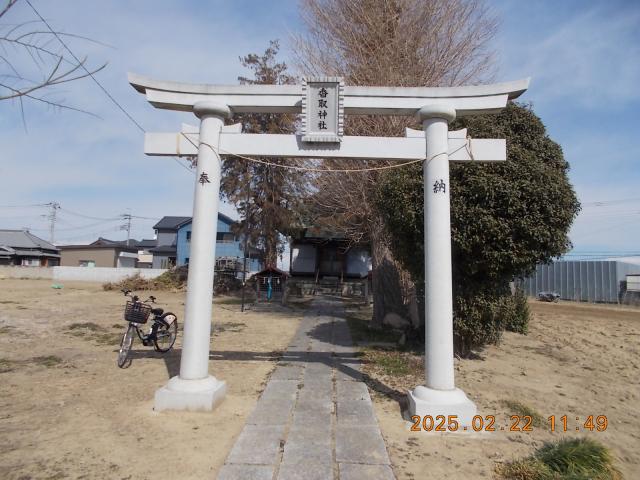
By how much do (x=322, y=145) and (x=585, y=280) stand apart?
25.4m

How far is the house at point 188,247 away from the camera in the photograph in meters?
29.4

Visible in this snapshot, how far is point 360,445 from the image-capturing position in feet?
12.8

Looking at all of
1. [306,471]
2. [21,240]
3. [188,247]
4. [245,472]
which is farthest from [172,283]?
[21,240]

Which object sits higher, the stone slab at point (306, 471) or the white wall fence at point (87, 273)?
the white wall fence at point (87, 273)

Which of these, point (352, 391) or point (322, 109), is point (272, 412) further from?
point (322, 109)

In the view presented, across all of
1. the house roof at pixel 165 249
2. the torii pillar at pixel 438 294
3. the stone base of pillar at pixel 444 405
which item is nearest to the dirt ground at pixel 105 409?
the stone base of pillar at pixel 444 405

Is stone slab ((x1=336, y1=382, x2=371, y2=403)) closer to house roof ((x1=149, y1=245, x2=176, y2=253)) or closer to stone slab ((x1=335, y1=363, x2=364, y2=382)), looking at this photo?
stone slab ((x1=335, y1=363, x2=364, y2=382))

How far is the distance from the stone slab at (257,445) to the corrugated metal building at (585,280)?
860 inches

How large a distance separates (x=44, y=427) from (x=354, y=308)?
13896 mm

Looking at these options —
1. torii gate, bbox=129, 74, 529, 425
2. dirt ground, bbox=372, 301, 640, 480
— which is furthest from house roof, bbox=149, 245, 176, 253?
torii gate, bbox=129, 74, 529, 425

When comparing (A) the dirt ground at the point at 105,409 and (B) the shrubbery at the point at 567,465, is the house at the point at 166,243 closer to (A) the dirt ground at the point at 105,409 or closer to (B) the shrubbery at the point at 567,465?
(A) the dirt ground at the point at 105,409

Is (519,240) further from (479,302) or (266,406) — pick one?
(266,406)

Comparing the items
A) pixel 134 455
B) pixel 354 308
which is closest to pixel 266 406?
pixel 134 455

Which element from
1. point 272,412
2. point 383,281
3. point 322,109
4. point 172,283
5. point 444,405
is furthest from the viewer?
point 172,283
